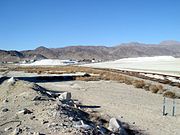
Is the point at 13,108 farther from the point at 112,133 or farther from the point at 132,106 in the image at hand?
the point at 132,106

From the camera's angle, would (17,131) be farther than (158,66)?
No

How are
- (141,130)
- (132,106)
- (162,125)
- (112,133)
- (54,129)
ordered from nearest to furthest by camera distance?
(54,129)
(112,133)
(141,130)
(162,125)
(132,106)

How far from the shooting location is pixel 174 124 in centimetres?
1789

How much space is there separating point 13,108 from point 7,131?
5.18 metres

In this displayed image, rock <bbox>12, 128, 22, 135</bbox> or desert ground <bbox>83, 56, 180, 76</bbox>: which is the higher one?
rock <bbox>12, 128, 22, 135</bbox>

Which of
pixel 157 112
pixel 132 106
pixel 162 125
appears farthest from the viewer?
pixel 132 106

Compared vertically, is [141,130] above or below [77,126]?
below

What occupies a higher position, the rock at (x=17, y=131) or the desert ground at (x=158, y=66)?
the rock at (x=17, y=131)

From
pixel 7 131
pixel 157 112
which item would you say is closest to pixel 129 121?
pixel 157 112

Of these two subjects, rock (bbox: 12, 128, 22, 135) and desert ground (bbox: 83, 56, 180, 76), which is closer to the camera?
rock (bbox: 12, 128, 22, 135)

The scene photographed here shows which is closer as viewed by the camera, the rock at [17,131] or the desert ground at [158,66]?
the rock at [17,131]

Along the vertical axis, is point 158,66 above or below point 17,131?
below

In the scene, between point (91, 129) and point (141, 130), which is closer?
point (91, 129)

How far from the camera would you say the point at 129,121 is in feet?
60.0
